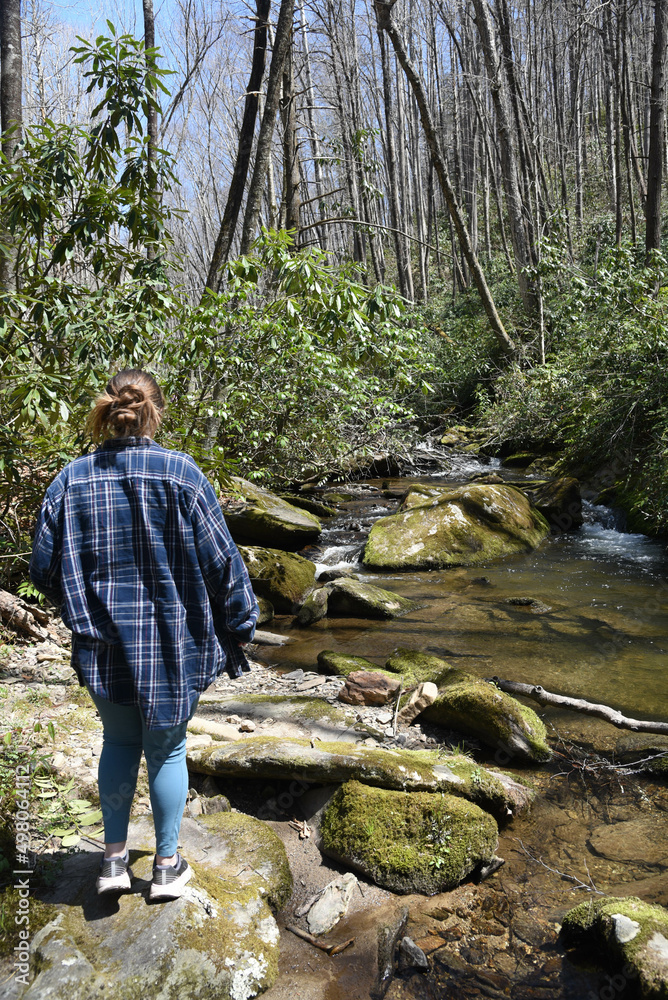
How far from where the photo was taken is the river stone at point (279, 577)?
721cm

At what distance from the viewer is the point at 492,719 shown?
402 centimetres

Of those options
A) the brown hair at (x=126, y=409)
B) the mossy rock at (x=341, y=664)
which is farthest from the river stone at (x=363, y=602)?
the brown hair at (x=126, y=409)

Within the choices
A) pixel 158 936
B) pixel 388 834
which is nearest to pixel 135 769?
pixel 158 936

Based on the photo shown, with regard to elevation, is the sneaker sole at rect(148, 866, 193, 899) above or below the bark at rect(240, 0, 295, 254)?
below

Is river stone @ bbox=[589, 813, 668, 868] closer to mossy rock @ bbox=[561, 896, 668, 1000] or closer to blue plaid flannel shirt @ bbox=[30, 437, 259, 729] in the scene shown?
mossy rock @ bbox=[561, 896, 668, 1000]

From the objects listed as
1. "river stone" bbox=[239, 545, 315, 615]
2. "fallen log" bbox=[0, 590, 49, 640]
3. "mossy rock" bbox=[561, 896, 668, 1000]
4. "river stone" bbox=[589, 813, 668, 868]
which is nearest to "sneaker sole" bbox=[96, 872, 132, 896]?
"mossy rock" bbox=[561, 896, 668, 1000]

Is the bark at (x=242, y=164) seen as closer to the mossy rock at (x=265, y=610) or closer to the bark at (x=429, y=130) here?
the bark at (x=429, y=130)

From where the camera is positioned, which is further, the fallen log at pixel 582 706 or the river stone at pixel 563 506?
the river stone at pixel 563 506

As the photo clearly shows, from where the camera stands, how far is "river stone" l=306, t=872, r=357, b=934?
105 inches

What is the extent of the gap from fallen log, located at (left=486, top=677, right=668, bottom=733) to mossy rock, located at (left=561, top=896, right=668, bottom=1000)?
4.69ft

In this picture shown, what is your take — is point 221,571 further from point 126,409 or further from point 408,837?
point 408,837

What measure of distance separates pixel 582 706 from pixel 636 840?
104 cm

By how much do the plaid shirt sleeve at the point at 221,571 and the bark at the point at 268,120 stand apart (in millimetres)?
6627

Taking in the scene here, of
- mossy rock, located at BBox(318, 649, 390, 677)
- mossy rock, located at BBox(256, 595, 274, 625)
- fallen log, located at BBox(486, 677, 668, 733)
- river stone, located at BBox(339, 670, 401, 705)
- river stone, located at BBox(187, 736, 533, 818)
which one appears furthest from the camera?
mossy rock, located at BBox(256, 595, 274, 625)
